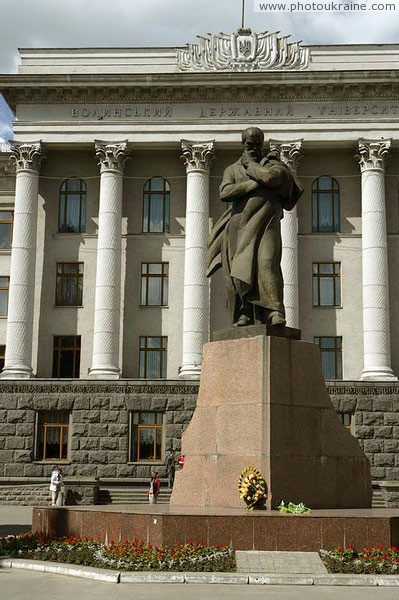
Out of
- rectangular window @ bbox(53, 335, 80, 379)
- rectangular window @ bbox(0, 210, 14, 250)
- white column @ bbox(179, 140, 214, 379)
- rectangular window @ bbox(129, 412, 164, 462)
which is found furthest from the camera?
rectangular window @ bbox(0, 210, 14, 250)

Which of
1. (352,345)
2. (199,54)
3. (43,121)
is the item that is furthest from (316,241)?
(43,121)

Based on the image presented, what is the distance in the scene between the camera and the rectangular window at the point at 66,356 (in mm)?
40594

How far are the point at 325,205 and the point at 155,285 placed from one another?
8.97m

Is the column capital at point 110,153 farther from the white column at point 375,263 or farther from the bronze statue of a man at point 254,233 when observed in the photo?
the bronze statue of a man at point 254,233

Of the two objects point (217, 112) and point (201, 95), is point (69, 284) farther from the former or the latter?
point (201, 95)

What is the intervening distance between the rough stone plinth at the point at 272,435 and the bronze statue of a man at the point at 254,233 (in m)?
0.76

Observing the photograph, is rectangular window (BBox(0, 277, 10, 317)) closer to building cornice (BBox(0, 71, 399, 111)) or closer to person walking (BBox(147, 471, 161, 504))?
building cornice (BBox(0, 71, 399, 111))

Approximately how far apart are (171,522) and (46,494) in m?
24.1

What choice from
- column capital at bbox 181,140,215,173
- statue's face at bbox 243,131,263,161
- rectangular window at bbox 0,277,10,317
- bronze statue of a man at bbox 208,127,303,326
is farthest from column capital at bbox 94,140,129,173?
statue's face at bbox 243,131,263,161

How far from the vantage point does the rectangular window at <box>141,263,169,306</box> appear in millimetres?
41156

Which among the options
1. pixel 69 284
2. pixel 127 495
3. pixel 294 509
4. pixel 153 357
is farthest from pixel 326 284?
pixel 294 509

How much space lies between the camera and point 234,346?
540 inches

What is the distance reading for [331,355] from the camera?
40000mm

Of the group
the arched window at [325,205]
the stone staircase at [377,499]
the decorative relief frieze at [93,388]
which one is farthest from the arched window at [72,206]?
the stone staircase at [377,499]
